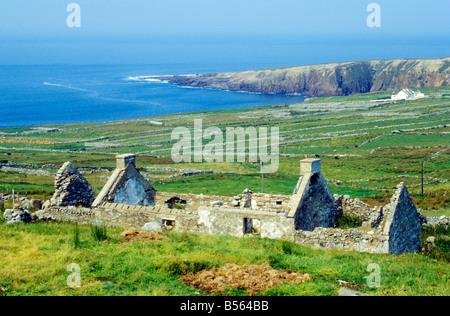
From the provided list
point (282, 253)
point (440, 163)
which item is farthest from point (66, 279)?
point (440, 163)

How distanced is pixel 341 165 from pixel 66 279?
2659 inches

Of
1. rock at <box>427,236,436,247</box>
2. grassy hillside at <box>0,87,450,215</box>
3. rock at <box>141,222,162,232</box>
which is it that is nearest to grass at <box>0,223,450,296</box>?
rock at <box>141,222,162,232</box>

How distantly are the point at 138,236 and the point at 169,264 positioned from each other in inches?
142

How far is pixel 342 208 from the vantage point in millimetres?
23000

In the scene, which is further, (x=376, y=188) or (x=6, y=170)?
(x=6, y=170)

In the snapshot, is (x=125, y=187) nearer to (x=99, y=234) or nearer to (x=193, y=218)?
(x=193, y=218)

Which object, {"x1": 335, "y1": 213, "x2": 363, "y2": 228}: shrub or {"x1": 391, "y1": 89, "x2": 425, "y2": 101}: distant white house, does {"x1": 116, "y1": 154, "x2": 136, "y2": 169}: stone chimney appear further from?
{"x1": 391, "y1": 89, "x2": 425, "y2": 101}: distant white house

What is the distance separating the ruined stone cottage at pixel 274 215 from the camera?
18125 millimetres

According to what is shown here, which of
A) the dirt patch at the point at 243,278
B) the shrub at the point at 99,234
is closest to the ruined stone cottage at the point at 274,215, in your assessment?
the shrub at the point at 99,234

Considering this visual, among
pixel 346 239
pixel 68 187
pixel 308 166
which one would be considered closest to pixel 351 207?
pixel 308 166

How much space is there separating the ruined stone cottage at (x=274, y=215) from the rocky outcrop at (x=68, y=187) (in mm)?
249

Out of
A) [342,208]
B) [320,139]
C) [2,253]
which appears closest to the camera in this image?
[2,253]

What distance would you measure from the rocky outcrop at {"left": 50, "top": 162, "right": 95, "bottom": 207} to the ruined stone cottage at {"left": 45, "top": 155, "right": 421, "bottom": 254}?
0.25m
